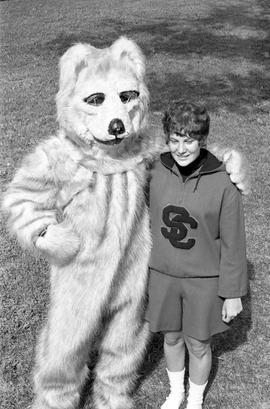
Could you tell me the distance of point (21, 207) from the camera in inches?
93.6

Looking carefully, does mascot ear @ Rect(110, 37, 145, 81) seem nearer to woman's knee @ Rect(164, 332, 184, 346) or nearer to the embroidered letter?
the embroidered letter

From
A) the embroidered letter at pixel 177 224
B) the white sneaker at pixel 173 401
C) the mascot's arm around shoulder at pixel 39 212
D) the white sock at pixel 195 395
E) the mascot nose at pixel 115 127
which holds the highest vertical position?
the mascot nose at pixel 115 127

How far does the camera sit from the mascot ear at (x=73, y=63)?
2.25 metres

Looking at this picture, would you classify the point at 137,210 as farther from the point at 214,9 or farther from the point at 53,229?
the point at 214,9

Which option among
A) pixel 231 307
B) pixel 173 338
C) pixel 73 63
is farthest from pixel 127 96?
pixel 173 338

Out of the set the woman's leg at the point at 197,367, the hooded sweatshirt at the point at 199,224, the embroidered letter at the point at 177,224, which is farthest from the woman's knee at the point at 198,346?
the embroidered letter at the point at 177,224

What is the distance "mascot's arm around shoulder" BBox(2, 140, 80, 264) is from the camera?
2.32 m

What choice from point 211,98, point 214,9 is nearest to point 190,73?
point 211,98

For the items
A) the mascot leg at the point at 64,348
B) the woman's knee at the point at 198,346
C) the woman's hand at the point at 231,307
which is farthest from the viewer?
the woman's knee at the point at 198,346

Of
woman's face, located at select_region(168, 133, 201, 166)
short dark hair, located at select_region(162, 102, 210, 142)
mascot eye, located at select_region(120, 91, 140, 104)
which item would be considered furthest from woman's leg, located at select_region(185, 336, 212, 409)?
mascot eye, located at select_region(120, 91, 140, 104)

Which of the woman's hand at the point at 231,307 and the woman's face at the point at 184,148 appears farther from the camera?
the woman's hand at the point at 231,307

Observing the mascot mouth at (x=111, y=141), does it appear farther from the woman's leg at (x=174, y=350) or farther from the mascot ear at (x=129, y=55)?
the woman's leg at (x=174, y=350)

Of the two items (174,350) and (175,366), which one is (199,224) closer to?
(174,350)

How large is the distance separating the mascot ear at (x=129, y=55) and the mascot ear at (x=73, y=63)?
0.12 m
